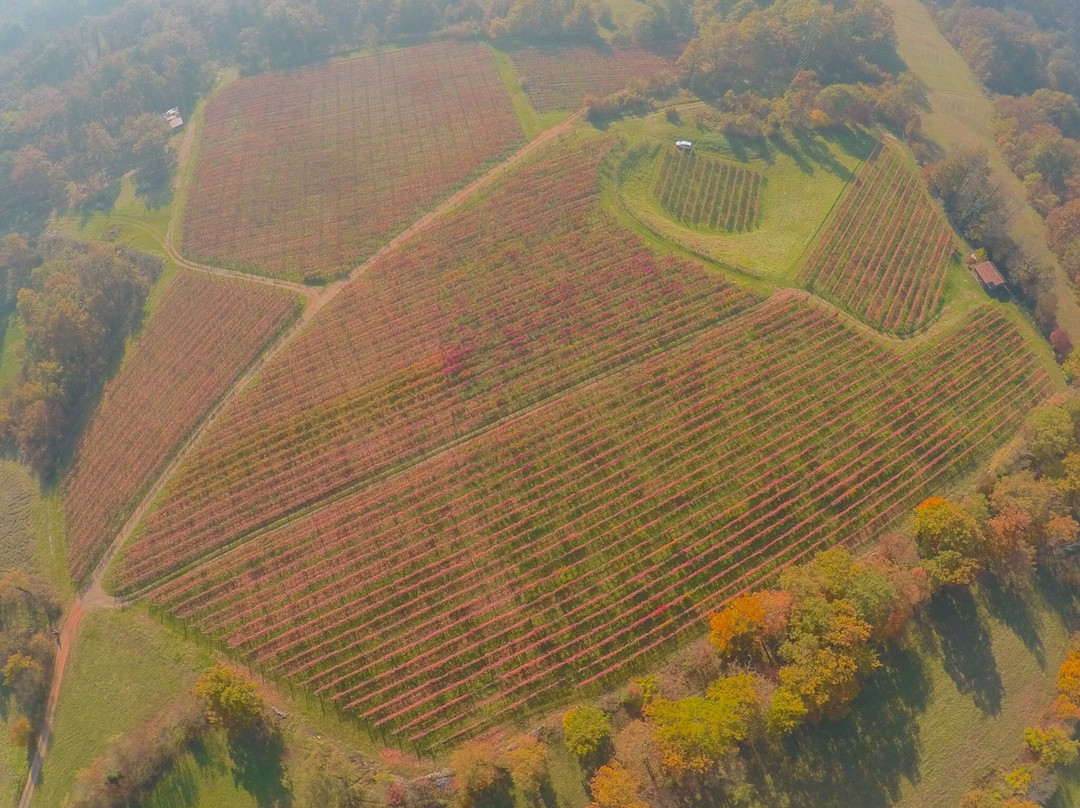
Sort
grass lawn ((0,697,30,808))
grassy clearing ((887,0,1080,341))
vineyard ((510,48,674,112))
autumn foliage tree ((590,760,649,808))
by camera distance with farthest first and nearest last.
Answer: vineyard ((510,48,674,112)), grassy clearing ((887,0,1080,341)), grass lawn ((0,697,30,808)), autumn foliage tree ((590,760,649,808))

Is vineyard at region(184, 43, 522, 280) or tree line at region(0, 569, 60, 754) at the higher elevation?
vineyard at region(184, 43, 522, 280)

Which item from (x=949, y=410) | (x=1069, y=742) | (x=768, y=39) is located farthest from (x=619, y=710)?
(x=768, y=39)

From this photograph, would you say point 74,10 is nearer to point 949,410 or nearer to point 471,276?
point 471,276

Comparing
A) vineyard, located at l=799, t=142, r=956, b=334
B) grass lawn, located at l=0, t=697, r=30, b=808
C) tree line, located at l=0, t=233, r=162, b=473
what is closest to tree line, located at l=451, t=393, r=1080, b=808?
vineyard, located at l=799, t=142, r=956, b=334

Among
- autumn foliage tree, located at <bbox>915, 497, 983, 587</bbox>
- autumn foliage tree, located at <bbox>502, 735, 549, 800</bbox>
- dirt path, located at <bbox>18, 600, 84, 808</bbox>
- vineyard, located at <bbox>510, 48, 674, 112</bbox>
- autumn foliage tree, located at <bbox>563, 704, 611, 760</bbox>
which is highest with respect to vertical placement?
vineyard, located at <bbox>510, 48, 674, 112</bbox>

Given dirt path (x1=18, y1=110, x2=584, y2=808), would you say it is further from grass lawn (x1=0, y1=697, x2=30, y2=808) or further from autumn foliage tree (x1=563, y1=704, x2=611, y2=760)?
autumn foliage tree (x1=563, y1=704, x2=611, y2=760)
